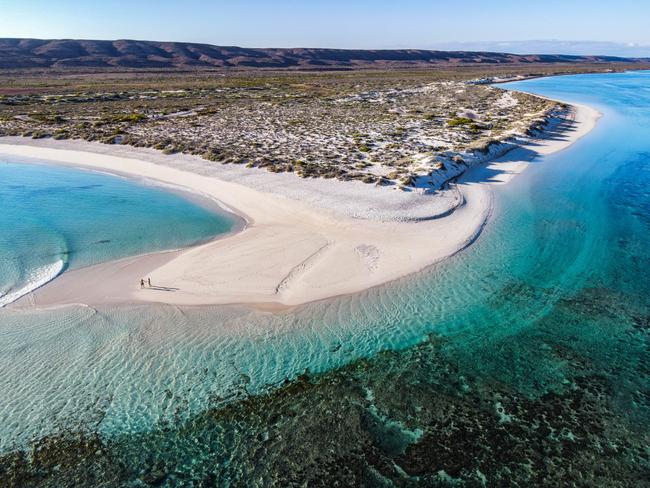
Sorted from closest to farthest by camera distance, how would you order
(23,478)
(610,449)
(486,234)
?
(23,478) < (610,449) < (486,234)

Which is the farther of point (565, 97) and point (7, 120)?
point (565, 97)

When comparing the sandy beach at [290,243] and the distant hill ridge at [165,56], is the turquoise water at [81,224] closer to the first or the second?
the sandy beach at [290,243]

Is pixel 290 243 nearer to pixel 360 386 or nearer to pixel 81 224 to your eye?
pixel 360 386

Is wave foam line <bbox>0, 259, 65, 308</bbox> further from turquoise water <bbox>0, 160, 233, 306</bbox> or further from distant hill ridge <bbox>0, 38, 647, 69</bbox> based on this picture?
distant hill ridge <bbox>0, 38, 647, 69</bbox>

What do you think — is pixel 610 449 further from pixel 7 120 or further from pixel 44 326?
pixel 7 120

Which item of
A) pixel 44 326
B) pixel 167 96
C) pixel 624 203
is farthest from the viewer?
pixel 167 96

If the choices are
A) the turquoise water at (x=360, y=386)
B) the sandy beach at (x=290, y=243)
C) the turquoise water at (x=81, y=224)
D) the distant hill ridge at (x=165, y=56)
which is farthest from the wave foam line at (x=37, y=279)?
the distant hill ridge at (x=165, y=56)

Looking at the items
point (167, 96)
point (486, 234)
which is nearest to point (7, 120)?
Answer: point (167, 96)
